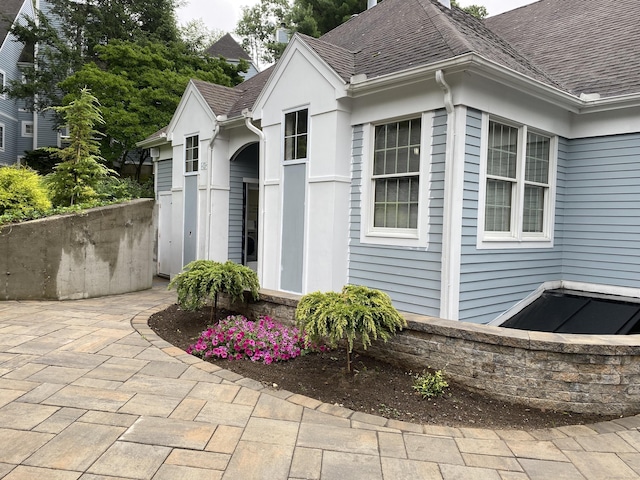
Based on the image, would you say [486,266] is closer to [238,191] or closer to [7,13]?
[238,191]

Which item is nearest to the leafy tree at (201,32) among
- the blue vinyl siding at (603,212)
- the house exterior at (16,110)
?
the house exterior at (16,110)

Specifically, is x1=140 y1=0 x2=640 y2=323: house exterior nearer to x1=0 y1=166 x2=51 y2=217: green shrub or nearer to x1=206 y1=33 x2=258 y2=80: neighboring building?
x1=0 y1=166 x2=51 y2=217: green shrub

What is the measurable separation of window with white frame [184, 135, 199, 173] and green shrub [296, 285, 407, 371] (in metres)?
6.38

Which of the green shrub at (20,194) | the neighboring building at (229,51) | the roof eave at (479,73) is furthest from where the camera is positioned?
the neighboring building at (229,51)

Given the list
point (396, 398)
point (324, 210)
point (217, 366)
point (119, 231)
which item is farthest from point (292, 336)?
point (119, 231)

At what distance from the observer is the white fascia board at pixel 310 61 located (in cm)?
600

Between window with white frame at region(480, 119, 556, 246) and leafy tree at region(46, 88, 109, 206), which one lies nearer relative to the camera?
window with white frame at region(480, 119, 556, 246)

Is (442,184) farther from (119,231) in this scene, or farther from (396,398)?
(119,231)

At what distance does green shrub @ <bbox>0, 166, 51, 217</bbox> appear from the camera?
285 inches

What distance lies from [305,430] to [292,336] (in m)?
1.80

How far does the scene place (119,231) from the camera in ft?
26.1

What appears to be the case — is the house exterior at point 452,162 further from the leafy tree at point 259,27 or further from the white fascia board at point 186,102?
the leafy tree at point 259,27

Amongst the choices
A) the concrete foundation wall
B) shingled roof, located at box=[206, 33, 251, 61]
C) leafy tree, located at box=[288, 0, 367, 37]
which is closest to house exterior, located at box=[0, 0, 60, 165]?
A: shingled roof, located at box=[206, 33, 251, 61]

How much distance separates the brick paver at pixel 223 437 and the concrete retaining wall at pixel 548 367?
226 mm
